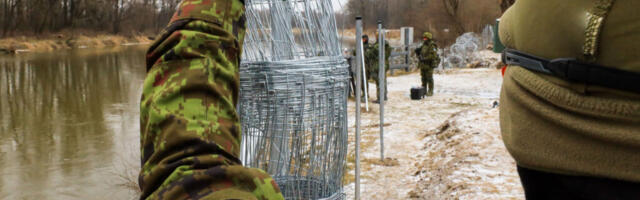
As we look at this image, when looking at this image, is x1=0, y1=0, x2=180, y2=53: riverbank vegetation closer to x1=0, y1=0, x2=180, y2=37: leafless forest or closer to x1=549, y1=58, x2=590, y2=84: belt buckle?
x1=0, y1=0, x2=180, y2=37: leafless forest

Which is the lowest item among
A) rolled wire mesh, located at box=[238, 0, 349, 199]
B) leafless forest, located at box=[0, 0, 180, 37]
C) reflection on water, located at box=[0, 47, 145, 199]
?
reflection on water, located at box=[0, 47, 145, 199]

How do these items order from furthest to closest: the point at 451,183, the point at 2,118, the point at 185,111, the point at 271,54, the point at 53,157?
1. the point at 2,118
2. the point at 53,157
3. the point at 451,183
4. the point at 271,54
5. the point at 185,111

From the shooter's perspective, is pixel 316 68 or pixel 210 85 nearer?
pixel 210 85

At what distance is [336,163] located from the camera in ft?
7.52

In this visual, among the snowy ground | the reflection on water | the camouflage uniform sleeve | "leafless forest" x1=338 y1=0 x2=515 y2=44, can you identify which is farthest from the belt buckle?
"leafless forest" x1=338 y1=0 x2=515 y2=44

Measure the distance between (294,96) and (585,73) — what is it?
122 cm

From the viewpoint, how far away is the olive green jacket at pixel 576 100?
0.98m

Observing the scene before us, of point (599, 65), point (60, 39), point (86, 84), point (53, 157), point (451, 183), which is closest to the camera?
point (599, 65)

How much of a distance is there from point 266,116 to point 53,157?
618 centimetres

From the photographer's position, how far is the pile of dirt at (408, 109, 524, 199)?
364 centimetres

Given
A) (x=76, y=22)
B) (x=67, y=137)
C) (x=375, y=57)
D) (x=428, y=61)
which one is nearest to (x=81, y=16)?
(x=76, y=22)

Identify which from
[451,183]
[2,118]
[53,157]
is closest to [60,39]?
[2,118]

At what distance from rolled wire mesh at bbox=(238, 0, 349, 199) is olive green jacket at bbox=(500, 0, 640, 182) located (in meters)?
0.99

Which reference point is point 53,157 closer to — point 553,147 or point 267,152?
point 267,152
